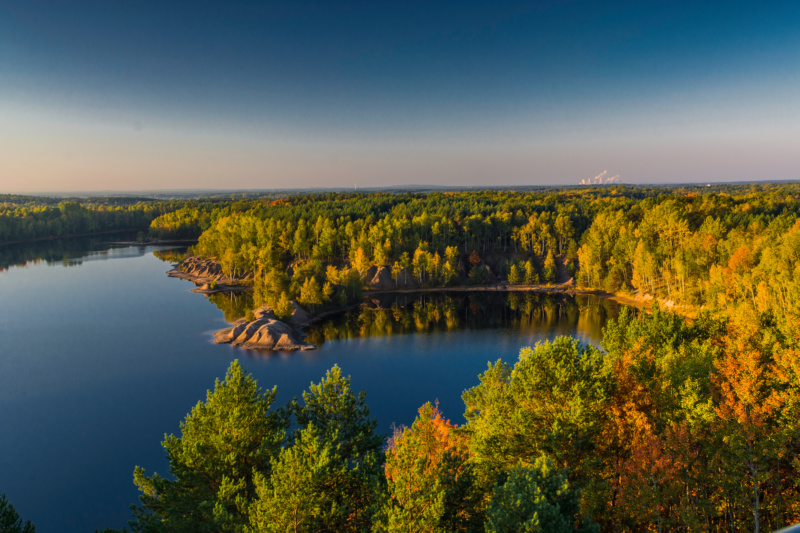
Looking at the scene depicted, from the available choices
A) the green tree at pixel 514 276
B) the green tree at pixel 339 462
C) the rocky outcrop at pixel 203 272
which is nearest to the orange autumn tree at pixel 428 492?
the green tree at pixel 339 462

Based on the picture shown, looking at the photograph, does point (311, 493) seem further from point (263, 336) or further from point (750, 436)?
point (263, 336)

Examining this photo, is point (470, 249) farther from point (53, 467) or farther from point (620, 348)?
point (53, 467)

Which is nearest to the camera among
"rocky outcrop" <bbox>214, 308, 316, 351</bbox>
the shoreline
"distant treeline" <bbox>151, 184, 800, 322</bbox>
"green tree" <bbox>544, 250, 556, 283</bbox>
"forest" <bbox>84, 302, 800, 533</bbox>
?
"forest" <bbox>84, 302, 800, 533</bbox>

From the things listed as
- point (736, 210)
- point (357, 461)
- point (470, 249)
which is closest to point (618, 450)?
point (357, 461)

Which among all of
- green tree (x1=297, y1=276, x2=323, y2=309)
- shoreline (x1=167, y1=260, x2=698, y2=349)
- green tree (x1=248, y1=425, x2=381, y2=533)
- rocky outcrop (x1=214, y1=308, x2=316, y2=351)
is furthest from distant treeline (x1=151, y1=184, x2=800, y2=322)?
green tree (x1=248, y1=425, x2=381, y2=533)

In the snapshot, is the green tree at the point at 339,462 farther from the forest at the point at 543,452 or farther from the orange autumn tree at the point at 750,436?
the orange autumn tree at the point at 750,436

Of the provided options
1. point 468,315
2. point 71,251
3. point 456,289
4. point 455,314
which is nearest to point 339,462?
point 468,315

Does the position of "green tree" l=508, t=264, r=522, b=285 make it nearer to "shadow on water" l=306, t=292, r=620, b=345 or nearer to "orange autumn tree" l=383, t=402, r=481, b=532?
"shadow on water" l=306, t=292, r=620, b=345
